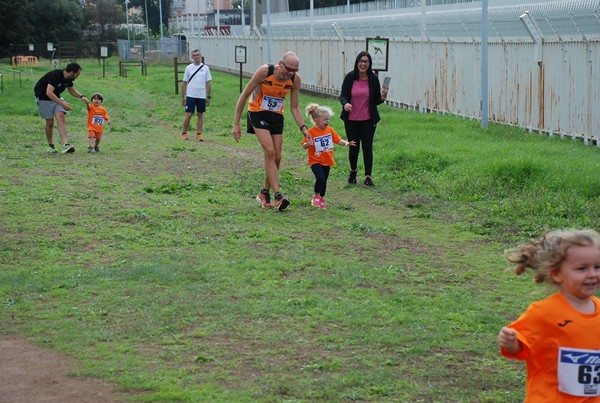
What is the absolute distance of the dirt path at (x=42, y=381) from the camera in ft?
18.5

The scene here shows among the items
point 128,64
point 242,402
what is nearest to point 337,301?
point 242,402

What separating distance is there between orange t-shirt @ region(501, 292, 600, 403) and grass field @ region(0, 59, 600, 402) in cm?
29

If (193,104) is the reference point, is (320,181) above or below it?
below

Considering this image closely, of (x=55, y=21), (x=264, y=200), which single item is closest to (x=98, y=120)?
(x=264, y=200)

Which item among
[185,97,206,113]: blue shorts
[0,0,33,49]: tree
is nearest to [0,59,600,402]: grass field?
[185,97,206,113]: blue shorts

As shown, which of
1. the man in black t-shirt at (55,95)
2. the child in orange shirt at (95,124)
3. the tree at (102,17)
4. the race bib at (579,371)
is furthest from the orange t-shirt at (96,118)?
the tree at (102,17)

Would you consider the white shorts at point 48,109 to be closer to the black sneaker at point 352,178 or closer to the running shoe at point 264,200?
the black sneaker at point 352,178

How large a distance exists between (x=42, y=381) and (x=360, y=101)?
8831 millimetres

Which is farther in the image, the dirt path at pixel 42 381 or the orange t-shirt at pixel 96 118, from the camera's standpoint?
the orange t-shirt at pixel 96 118

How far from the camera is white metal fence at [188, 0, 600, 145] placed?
16953 mm

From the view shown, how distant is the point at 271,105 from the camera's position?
1204cm

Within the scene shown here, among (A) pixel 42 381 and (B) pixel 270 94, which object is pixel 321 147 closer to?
(B) pixel 270 94

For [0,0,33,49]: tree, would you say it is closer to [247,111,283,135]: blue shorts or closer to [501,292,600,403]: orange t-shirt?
[247,111,283,135]: blue shorts

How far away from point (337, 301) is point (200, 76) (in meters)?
14.2
